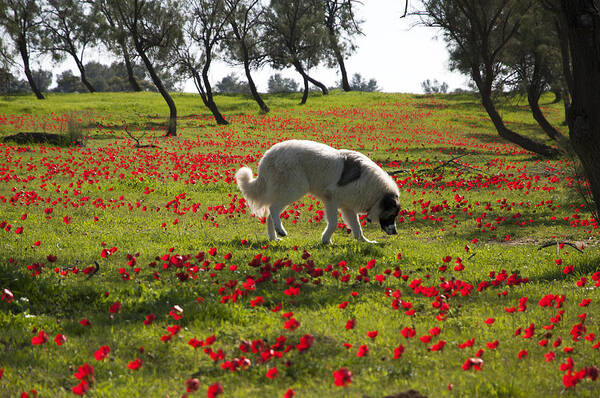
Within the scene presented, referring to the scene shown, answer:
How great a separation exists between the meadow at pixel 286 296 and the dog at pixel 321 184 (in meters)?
0.73

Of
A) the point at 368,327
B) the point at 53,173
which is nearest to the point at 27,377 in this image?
the point at 368,327

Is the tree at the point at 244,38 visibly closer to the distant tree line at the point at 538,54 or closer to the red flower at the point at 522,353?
the distant tree line at the point at 538,54

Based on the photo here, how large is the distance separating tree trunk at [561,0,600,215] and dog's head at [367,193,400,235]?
141 inches

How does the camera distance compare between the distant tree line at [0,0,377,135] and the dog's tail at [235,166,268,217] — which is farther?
the distant tree line at [0,0,377,135]

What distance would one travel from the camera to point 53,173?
62.7ft

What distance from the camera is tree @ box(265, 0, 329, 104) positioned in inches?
2361

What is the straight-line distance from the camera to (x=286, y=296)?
21.5ft

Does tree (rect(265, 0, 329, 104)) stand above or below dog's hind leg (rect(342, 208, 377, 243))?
above

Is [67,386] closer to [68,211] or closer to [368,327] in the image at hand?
[368,327]

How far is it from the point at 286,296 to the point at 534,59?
111 feet

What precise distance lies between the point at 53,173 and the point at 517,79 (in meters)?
29.7

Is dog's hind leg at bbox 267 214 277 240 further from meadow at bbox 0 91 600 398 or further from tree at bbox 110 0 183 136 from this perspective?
tree at bbox 110 0 183 136

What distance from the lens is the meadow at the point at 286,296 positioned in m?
4.47

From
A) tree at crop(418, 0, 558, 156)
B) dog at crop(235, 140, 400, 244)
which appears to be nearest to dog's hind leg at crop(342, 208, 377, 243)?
dog at crop(235, 140, 400, 244)
